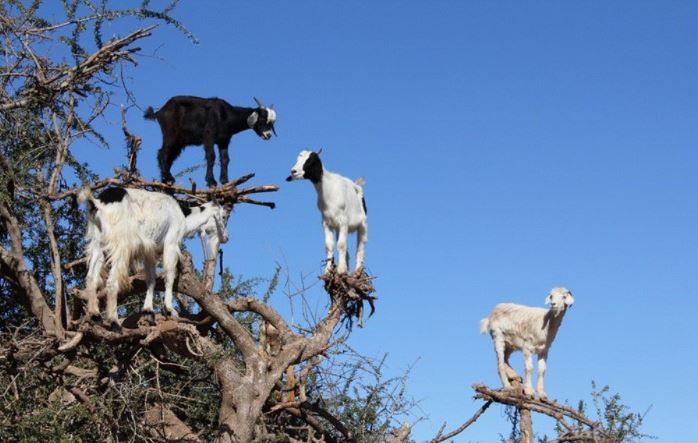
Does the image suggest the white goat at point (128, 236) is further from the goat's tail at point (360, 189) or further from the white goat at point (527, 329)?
the white goat at point (527, 329)

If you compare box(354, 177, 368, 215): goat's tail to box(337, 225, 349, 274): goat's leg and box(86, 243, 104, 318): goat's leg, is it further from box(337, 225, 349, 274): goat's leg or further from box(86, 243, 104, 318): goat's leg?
box(86, 243, 104, 318): goat's leg

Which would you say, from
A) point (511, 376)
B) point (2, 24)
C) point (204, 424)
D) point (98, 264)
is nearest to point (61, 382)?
point (98, 264)

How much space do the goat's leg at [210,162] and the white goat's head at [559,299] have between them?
4.14 meters

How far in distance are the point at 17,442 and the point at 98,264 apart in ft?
4.75

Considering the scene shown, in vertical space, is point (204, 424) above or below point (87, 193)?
below

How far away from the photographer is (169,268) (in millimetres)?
7730

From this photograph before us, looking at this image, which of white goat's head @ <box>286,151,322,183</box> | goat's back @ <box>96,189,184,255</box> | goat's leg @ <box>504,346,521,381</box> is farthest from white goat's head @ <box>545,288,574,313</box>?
goat's back @ <box>96,189,184,255</box>

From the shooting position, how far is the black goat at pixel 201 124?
9508mm

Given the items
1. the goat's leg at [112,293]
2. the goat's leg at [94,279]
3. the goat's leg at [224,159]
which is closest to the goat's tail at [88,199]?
the goat's leg at [94,279]

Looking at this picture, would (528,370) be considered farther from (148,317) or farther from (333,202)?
(148,317)

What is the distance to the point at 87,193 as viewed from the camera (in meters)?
7.31

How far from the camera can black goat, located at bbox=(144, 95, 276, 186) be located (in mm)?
9508

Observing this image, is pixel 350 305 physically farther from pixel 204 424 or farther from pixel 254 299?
pixel 204 424

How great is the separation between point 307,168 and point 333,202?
0.45 meters
